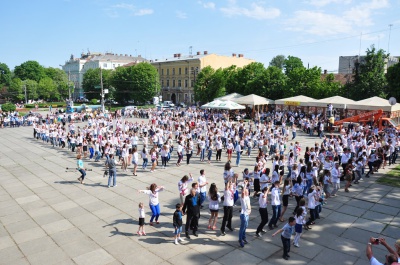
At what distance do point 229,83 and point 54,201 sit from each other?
129ft

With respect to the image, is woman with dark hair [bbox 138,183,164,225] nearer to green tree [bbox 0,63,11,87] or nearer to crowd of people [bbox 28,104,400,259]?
crowd of people [bbox 28,104,400,259]

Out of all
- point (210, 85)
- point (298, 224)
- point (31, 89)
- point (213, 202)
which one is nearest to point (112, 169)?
point (213, 202)

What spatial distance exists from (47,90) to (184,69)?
4779 centimetres

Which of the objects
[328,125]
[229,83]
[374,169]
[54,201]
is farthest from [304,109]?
[54,201]

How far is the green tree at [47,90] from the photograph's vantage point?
88.8m

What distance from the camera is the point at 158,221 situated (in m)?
9.69

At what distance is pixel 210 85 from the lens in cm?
5084

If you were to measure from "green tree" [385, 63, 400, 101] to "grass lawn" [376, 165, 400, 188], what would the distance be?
20629mm

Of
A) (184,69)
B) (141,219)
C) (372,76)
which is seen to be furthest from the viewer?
(184,69)

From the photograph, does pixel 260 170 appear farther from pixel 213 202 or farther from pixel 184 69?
pixel 184 69

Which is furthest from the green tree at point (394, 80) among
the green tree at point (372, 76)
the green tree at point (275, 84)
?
the green tree at point (275, 84)

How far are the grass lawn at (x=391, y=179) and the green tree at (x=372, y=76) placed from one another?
2259 centimetres

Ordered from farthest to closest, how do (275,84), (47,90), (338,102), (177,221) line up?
(47,90)
(275,84)
(338,102)
(177,221)

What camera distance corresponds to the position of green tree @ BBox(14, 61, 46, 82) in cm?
10006
